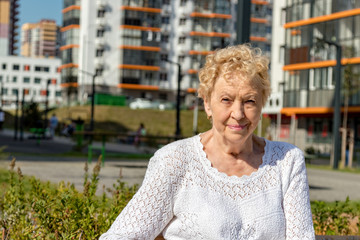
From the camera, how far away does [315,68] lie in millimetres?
44625

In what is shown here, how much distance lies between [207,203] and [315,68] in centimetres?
4273

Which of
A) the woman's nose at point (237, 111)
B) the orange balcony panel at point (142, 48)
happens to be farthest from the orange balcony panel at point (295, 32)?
the woman's nose at point (237, 111)

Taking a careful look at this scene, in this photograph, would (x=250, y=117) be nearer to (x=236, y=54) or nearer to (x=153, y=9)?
(x=236, y=54)

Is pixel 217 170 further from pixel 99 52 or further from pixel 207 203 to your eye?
pixel 99 52

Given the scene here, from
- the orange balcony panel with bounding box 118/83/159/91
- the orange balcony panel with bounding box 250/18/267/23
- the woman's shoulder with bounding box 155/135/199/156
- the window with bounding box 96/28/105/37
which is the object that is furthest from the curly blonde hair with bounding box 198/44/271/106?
the orange balcony panel with bounding box 250/18/267/23

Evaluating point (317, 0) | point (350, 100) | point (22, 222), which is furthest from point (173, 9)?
point (22, 222)

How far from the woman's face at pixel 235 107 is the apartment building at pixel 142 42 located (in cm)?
7950

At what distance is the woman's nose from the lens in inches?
116

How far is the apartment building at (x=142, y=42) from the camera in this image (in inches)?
3322

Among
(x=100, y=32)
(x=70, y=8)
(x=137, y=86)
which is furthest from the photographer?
(x=70, y=8)

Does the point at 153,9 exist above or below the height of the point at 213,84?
above

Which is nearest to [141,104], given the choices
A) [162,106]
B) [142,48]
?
[162,106]

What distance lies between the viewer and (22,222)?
509cm

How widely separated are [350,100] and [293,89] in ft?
17.7
